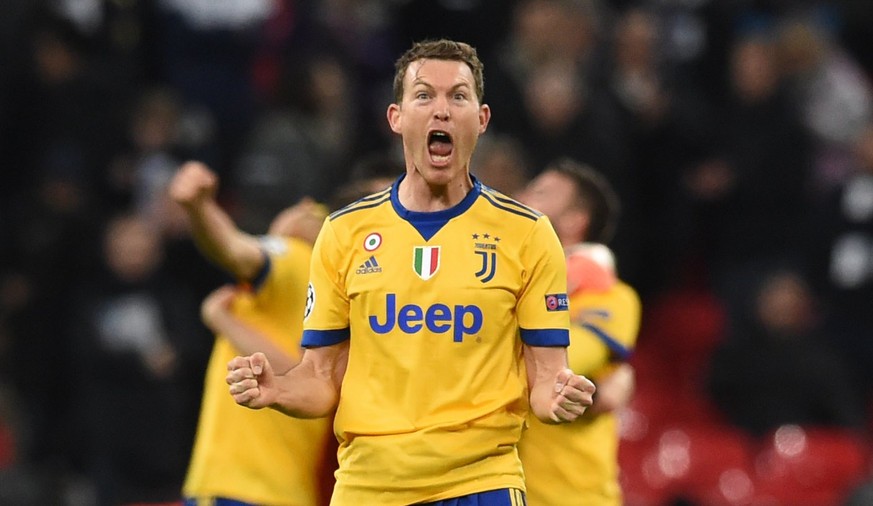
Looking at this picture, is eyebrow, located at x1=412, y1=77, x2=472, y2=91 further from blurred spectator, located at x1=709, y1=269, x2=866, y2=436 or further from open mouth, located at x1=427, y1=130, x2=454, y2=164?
blurred spectator, located at x1=709, y1=269, x2=866, y2=436

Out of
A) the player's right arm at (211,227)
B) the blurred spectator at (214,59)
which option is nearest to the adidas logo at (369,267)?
the player's right arm at (211,227)

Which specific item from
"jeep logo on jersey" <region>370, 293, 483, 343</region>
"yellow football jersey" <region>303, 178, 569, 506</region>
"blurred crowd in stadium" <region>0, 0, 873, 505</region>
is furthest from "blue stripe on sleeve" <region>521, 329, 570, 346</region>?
"blurred crowd in stadium" <region>0, 0, 873, 505</region>

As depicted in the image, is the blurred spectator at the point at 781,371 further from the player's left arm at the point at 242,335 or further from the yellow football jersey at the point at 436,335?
the yellow football jersey at the point at 436,335

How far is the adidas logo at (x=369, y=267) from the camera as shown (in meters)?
4.79

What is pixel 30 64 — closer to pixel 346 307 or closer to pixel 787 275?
pixel 787 275

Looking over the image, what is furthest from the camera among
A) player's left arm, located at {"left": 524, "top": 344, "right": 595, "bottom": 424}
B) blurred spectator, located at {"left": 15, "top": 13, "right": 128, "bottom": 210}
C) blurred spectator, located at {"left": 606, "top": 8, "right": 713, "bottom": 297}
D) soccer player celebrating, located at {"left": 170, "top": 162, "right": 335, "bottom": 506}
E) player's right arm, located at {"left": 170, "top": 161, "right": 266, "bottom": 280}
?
blurred spectator, located at {"left": 606, "top": 8, "right": 713, "bottom": 297}

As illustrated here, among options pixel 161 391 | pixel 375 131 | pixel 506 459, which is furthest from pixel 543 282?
pixel 375 131

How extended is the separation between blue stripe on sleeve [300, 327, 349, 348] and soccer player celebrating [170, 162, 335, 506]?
135 centimetres

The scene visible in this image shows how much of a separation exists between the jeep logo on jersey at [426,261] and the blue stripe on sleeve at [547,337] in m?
0.32

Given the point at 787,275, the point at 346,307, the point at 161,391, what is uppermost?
the point at 787,275

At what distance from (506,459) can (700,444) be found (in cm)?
618

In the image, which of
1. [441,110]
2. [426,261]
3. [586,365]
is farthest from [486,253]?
[586,365]

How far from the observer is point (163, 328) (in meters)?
10.5

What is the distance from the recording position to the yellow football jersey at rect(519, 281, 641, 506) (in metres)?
6.18
